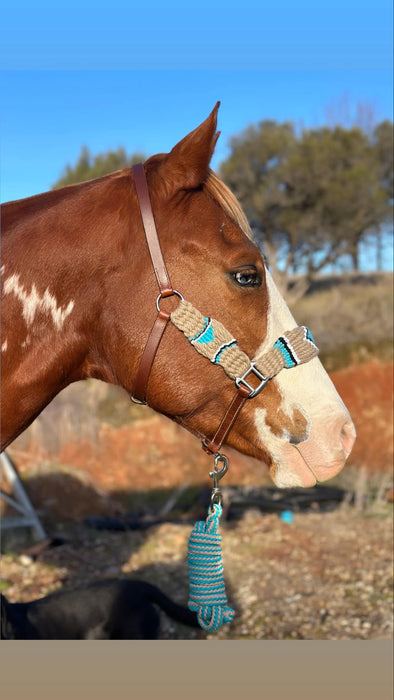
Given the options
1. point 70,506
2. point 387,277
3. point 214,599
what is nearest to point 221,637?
point 214,599

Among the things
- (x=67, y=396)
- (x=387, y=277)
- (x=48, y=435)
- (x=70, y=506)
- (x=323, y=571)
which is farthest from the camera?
(x=387, y=277)

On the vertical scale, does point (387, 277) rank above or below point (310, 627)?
above

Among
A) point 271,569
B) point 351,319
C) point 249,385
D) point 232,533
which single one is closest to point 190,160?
point 249,385

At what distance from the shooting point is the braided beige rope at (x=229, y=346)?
185cm

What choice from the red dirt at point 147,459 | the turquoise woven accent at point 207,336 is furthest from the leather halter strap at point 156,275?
the red dirt at point 147,459

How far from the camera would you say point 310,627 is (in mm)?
4254

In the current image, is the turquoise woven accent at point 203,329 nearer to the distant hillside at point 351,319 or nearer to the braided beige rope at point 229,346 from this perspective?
the braided beige rope at point 229,346

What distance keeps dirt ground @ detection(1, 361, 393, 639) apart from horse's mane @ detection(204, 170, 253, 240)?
3.33m

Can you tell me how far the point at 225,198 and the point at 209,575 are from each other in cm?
133

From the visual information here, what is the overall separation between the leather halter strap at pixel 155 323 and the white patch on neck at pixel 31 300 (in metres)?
0.33

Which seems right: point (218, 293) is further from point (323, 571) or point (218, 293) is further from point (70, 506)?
point (70, 506)

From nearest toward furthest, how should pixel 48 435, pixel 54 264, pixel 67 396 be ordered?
pixel 54 264 < pixel 48 435 < pixel 67 396

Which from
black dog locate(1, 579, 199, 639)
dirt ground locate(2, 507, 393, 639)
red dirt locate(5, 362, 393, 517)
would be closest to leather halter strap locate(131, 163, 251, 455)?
black dog locate(1, 579, 199, 639)

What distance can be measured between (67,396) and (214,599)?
8388 millimetres
